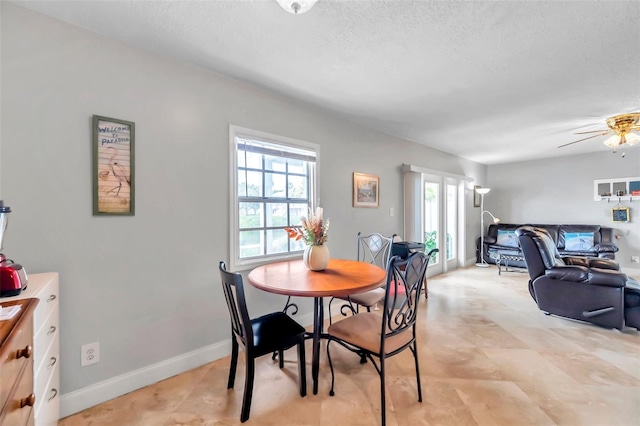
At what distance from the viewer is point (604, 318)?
9.02 feet

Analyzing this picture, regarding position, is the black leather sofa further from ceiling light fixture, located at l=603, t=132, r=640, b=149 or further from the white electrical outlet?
the white electrical outlet

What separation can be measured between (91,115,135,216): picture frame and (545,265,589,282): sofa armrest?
13.4 ft

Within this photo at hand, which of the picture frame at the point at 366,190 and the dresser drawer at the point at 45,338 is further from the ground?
the picture frame at the point at 366,190

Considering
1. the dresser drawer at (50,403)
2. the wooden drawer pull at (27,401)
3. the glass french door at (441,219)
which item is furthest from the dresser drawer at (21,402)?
the glass french door at (441,219)

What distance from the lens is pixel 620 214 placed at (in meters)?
5.16

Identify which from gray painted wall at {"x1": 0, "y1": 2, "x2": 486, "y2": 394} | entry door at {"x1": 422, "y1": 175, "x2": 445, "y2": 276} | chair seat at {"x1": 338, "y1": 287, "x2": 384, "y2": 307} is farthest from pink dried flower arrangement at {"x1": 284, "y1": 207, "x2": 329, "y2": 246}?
entry door at {"x1": 422, "y1": 175, "x2": 445, "y2": 276}

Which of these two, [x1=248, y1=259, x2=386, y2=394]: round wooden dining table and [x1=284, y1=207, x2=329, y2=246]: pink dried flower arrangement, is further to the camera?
[x1=284, y1=207, x2=329, y2=246]: pink dried flower arrangement

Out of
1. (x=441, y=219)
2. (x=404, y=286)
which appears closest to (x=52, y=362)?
(x=404, y=286)

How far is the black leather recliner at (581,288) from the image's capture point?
8.77 feet

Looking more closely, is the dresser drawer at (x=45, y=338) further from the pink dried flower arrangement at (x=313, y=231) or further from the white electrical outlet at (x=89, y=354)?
the pink dried flower arrangement at (x=313, y=231)

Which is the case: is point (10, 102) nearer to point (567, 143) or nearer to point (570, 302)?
point (570, 302)

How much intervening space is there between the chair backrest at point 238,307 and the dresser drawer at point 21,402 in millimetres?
782

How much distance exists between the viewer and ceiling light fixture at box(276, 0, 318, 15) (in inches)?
53.7

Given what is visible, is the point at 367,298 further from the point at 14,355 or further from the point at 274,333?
the point at 14,355
